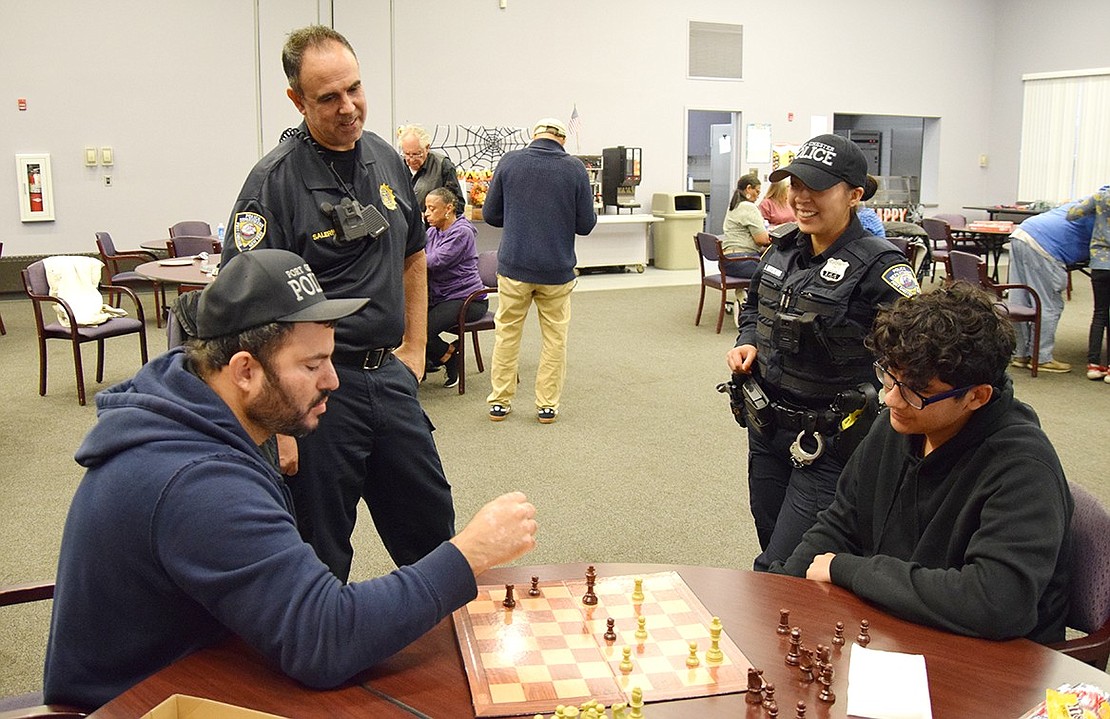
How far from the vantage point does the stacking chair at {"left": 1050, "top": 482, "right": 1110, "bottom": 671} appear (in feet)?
5.99

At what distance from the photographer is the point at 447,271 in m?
6.52

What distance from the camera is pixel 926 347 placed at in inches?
71.9

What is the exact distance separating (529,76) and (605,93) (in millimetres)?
1105

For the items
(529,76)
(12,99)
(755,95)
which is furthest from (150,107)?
(755,95)

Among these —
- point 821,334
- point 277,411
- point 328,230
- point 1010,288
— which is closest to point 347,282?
point 328,230

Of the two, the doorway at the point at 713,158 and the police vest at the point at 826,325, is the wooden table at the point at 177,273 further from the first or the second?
the doorway at the point at 713,158

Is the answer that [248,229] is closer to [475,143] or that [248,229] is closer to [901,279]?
[901,279]

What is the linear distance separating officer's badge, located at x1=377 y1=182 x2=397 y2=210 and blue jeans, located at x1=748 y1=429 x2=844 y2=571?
1.22 meters

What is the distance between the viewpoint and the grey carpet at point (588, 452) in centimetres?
402

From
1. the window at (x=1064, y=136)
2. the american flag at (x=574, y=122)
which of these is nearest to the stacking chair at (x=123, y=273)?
the american flag at (x=574, y=122)

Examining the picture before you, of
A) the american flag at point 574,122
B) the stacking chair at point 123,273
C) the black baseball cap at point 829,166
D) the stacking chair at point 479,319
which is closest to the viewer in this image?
the black baseball cap at point 829,166

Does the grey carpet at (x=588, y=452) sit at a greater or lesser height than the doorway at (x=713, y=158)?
lesser

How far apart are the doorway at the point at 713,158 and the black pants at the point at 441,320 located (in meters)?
8.12

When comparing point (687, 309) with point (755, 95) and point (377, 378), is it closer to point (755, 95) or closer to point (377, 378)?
point (755, 95)
